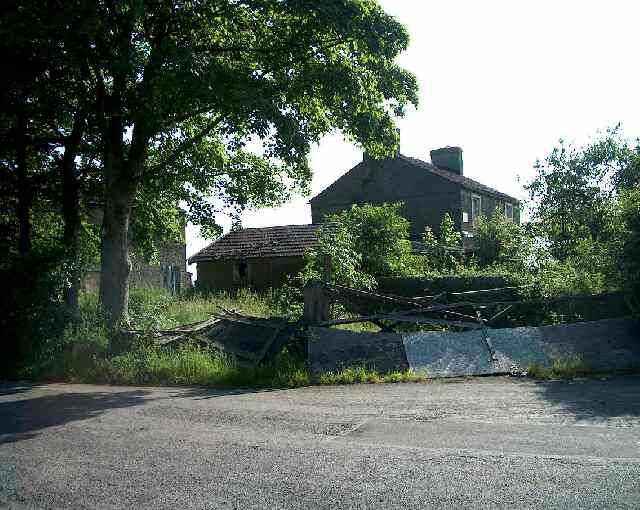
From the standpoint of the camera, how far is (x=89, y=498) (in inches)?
199

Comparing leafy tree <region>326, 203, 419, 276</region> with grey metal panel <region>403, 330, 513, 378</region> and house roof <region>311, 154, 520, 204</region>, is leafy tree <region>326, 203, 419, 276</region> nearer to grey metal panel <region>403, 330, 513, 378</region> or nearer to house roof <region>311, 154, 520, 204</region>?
grey metal panel <region>403, 330, 513, 378</region>

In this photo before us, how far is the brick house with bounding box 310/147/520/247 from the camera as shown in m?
39.8

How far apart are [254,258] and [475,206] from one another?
678 inches

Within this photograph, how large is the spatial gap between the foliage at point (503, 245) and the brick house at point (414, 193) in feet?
29.2

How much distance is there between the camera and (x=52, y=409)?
9.02 m

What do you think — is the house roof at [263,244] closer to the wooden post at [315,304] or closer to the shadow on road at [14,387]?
the wooden post at [315,304]

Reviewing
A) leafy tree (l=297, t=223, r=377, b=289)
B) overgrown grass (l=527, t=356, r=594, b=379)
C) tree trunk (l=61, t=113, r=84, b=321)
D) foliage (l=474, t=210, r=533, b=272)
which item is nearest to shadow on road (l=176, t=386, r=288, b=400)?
overgrown grass (l=527, t=356, r=594, b=379)

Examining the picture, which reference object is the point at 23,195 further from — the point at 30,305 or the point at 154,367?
the point at 154,367

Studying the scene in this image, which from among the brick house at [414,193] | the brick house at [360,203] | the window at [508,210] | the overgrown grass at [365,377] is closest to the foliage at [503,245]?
the brick house at [360,203]

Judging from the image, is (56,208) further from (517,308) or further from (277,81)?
(517,308)

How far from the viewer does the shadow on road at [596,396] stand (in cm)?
741

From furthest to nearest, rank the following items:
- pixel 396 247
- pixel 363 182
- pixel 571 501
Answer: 1. pixel 363 182
2. pixel 396 247
3. pixel 571 501

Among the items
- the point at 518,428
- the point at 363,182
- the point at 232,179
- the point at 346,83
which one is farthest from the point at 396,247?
the point at 363,182

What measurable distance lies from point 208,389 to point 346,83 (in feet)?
24.1
